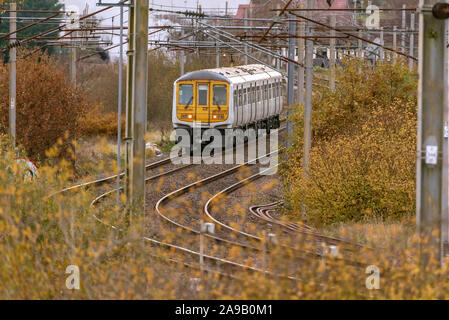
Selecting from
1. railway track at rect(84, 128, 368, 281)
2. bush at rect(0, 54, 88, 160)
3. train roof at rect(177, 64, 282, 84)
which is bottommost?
railway track at rect(84, 128, 368, 281)

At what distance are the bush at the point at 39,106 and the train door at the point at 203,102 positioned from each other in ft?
16.3

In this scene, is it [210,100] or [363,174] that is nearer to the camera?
[363,174]

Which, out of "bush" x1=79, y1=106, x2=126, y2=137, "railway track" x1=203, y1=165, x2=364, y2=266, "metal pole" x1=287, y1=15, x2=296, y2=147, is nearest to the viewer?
"railway track" x1=203, y1=165, x2=364, y2=266

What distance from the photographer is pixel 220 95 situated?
3023 cm

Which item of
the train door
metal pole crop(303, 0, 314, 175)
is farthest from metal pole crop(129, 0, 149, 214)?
the train door

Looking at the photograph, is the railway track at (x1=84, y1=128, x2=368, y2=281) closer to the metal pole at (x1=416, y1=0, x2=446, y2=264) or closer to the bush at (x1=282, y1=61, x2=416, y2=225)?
the metal pole at (x1=416, y1=0, x2=446, y2=264)

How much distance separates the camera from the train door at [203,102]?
30.3 meters

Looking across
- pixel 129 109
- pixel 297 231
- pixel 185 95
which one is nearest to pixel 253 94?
pixel 185 95

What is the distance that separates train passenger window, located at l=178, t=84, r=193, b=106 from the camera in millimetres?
30484

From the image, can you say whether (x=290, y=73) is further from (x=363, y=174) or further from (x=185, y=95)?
(x=185, y=95)

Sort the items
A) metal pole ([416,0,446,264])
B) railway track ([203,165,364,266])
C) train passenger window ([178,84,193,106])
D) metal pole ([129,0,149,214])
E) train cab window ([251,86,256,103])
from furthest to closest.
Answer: train cab window ([251,86,256,103]) → train passenger window ([178,84,193,106]) → metal pole ([129,0,149,214]) → railway track ([203,165,364,266]) → metal pole ([416,0,446,264])

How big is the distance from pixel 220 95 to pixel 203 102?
0.70 m

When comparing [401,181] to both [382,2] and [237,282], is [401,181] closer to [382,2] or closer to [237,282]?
[237,282]

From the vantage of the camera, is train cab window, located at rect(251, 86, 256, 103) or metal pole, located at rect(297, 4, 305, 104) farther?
train cab window, located at rect(251, 86, 256, 103)
